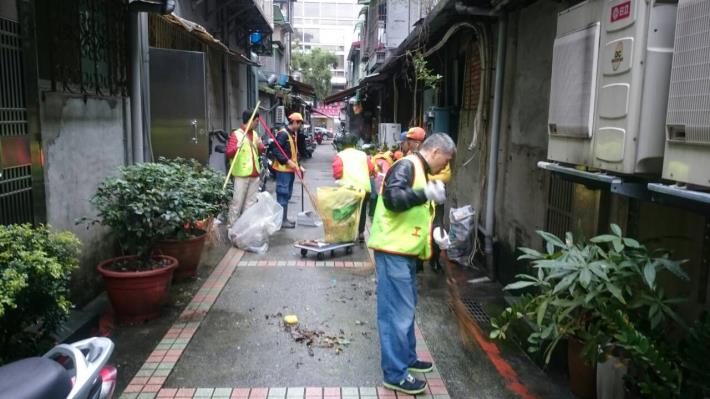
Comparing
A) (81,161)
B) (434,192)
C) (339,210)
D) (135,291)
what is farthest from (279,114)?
(434,192)

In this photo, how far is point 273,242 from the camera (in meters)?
9.34

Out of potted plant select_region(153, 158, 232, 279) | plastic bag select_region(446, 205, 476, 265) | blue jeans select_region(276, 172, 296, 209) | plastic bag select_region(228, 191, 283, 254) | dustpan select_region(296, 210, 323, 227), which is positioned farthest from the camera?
dustpan select_region(296, 210, 323, 227)

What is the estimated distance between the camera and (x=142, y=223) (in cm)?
547

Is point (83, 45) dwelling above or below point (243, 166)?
above

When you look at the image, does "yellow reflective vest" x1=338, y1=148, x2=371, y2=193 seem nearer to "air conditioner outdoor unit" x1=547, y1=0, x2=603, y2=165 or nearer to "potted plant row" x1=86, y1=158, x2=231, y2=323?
"potted plant row" x1=86, y1=158, x2=231, y2=323

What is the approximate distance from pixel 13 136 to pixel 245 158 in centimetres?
464

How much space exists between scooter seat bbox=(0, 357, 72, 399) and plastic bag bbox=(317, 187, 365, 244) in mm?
5624

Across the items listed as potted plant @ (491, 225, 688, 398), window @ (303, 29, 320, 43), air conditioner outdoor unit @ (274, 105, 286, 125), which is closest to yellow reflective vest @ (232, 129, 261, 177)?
potted plant @ (491, 225, 688, 398)

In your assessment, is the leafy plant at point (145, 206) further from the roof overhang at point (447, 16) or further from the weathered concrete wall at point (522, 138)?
the roof overhang at point (447, 16)

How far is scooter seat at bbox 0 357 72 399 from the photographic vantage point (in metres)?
2.28

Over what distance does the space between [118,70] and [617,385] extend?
6.41 meters

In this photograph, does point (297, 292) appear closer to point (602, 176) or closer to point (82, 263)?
point (82, 263)

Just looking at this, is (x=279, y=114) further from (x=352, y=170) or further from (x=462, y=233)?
(x=462, y=233)

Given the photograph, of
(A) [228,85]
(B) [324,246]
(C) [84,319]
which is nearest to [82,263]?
(C) [84,319]
